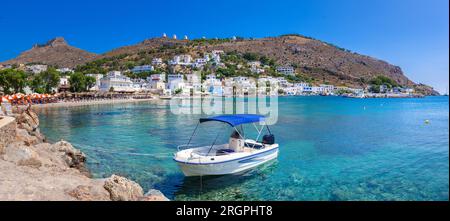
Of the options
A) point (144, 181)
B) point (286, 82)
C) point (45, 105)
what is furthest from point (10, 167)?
Result: point (286, 82)

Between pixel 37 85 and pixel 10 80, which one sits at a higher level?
pixel 10 80

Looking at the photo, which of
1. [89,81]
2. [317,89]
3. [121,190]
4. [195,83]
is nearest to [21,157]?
[121,190]

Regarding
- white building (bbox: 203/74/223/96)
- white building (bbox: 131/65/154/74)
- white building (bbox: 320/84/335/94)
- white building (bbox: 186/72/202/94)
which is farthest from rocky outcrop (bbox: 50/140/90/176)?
white building (bbox: 320/84/335/94)

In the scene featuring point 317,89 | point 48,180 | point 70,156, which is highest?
point 317,89

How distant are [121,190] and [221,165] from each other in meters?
5.06

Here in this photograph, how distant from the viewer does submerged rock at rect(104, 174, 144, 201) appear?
9633 mm

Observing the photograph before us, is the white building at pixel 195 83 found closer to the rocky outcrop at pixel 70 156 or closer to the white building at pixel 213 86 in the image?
the white building at pixel 213 86

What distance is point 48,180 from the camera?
34.1 ft

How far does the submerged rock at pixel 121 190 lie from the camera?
379 inches

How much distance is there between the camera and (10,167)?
11.5 meters

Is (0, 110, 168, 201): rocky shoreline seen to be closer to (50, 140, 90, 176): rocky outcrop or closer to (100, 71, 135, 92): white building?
(50, 140, 90, 176): rocky outcrop
